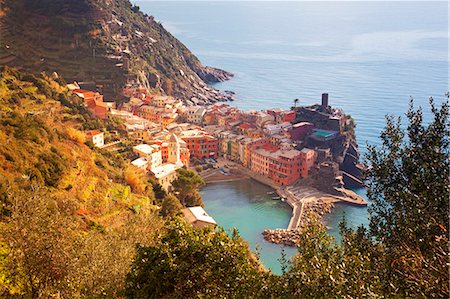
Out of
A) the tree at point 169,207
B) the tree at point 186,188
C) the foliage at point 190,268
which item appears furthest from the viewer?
the tree at point 186,188

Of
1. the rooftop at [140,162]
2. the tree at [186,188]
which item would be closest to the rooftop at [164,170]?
the rooftop at [140,162]

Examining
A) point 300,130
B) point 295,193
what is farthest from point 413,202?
point 300,130

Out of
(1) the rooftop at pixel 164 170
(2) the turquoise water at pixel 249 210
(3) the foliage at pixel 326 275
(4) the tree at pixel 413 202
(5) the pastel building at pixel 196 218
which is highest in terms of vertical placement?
(4) the tree at pixel 413 202

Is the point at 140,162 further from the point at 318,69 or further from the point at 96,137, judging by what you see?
the point at 318,69

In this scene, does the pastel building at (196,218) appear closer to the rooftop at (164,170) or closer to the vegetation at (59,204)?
the vegetation at (59,204)

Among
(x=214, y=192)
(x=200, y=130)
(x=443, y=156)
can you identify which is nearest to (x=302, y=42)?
(x=200, y=130)

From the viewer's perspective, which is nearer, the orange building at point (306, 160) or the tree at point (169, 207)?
the tree at point (169, 207)

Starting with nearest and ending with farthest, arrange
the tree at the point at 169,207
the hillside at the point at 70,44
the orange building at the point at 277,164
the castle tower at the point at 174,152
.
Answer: the tree at the point at 169,207, the castle tower at the point at 174,152, the orange building at the point at 277,164, the hillside at the point at 70,44
